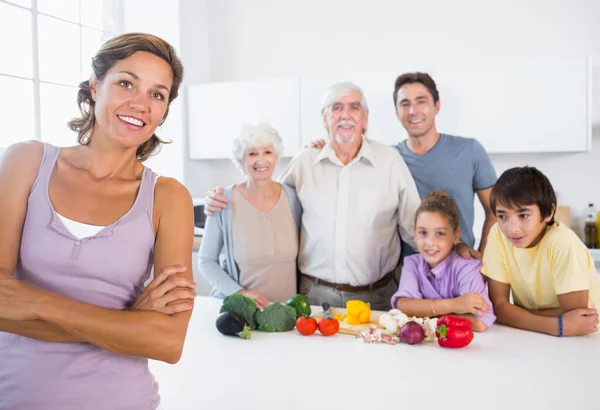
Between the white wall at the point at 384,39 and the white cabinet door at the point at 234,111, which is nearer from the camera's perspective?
the white wall at the point at 384,39

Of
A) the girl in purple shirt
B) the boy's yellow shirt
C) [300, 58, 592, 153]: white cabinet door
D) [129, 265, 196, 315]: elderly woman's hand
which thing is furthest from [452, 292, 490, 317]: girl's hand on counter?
[300, 58, 592, 153]: white cabinet door

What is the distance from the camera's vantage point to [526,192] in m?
1.85

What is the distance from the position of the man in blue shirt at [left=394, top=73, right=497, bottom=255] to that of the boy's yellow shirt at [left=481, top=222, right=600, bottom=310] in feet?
2.15

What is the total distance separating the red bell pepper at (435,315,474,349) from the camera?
5.54 feet

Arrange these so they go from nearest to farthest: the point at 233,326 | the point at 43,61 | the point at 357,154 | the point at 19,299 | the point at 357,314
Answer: the point at 19,299, the point at 233,326, the point at 357,314, the point at 357,154, the point at 43,61

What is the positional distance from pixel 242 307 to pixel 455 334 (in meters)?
0.70

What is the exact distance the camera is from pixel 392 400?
1.32m

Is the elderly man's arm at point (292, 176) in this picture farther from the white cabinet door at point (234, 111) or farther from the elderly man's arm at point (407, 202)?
the white cabinet door at point (234, 111)

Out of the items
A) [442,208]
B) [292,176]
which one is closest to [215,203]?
[292,176]

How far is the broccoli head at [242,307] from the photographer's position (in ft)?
6.30

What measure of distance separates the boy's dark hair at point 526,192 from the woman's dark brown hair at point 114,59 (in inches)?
44.8

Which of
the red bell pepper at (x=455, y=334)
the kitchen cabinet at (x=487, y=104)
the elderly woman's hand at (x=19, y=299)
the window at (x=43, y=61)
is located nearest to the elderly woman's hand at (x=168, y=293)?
the elderly woman's hand at (x=19, y=299)

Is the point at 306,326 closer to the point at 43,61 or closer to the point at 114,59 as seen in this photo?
the point at 114,59

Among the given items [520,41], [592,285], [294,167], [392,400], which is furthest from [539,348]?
[520,41]
